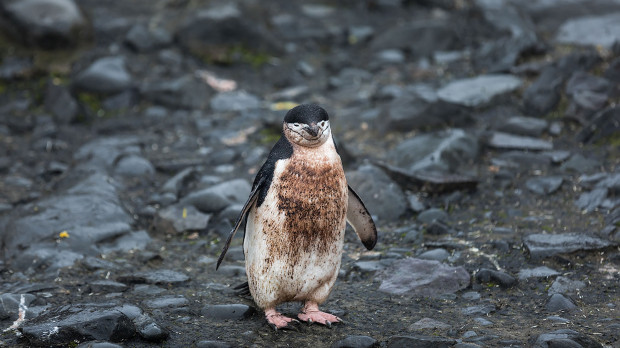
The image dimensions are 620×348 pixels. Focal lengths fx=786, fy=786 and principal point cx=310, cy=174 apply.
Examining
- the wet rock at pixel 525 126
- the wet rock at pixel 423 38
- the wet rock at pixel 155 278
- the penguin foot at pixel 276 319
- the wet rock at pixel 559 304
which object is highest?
the wet rock at pixel 423 38

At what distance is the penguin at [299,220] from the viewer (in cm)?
434

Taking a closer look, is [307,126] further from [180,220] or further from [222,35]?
[222,35]

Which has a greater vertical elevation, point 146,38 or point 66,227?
Answer: point 146,38

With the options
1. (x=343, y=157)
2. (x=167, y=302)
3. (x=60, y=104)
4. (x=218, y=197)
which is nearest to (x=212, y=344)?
(x=167, y=302)

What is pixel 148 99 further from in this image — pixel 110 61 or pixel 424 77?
pixel 424 77

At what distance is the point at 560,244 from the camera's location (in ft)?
17.0

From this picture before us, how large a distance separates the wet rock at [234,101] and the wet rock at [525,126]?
9.47 feet

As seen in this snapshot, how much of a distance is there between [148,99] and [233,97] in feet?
3.23

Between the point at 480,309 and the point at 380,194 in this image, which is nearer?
the point at 480,309

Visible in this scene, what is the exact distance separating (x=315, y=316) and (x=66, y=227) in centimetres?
235

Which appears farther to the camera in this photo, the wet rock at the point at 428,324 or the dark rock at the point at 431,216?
the dark rock at the point at 431,216

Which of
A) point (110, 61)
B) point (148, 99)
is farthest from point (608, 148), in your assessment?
point (110, 61)

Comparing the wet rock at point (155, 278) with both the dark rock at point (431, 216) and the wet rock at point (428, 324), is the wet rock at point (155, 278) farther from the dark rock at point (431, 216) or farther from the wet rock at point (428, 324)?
the dark rock at point (431, 216)

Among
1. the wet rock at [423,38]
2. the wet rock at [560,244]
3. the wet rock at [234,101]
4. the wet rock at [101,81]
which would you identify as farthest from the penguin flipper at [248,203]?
the wet rock at [423,38]
